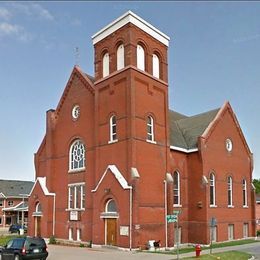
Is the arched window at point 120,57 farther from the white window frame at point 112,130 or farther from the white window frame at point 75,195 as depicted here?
the white window frame at point 75,195

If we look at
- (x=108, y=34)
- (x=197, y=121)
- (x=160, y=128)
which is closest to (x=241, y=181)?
(x=197, y=121)

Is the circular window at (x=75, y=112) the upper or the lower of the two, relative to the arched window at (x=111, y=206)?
upper

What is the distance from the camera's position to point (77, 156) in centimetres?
3688

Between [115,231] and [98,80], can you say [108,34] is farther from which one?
[115,231]

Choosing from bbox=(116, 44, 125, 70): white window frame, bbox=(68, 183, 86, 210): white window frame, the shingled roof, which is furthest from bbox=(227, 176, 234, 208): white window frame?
bbox=(116, 44, 125, 70): white window frame

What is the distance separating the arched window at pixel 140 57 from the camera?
3270 cm

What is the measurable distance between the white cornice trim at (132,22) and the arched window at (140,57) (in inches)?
63.1

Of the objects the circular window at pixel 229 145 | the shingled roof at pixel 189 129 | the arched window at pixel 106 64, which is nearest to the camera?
the arched window at pixel 106 64

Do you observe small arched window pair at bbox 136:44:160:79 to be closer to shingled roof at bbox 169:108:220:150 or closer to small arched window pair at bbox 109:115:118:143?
small arched window pair at bbox 109:115:118:143

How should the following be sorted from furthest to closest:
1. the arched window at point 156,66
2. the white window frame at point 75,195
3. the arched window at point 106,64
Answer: the white window frame at point 75,195 → the arched window at point 156,66 → the arched window at point 106,64

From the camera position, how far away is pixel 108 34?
34.0 meters


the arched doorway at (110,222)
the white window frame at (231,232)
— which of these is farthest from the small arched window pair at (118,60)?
the white window frame at (231,232)

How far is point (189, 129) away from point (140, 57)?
10.8m

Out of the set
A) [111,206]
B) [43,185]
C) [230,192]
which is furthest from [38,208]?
[230,192]
